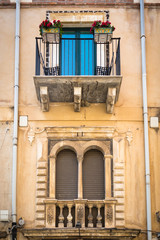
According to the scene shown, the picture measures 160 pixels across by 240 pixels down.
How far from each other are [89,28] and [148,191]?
5054 millimetres

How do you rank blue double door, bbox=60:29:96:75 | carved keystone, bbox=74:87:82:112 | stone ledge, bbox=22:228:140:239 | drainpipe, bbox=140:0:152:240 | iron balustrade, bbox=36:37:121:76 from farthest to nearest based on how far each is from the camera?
blue double door, bbox=60:29:96:75, iron balustrade, bbox=36:37:121:76, carved keystone, bbox=74:87:82:112, drainpipe, bbox=140:0:152:240, stone ledge, bbox=22:228:140:239

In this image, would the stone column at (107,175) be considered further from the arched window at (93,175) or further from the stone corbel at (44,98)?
the stone corbel at (44,98)

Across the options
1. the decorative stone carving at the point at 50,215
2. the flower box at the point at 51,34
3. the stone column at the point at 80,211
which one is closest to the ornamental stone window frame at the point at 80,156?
the stone column at the point at 80,211

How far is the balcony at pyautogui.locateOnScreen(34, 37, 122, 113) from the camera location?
14.2 m

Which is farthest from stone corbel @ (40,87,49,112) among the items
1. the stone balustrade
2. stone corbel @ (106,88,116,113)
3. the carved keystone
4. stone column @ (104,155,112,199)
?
the stone balustrade

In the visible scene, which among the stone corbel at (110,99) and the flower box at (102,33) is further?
the flower box at (102,33)

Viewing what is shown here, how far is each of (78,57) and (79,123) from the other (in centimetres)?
199

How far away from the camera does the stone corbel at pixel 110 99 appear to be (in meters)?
14.4

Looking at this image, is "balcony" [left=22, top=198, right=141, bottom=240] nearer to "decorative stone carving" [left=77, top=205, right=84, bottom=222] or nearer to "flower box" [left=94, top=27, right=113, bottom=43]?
"decorative stone carving" [left=77, top=205, right=84, bottom=222]

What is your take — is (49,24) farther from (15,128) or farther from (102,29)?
(15,128)

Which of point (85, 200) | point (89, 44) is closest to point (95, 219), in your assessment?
point (85, 200)

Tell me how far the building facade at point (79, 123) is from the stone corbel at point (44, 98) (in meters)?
0.03

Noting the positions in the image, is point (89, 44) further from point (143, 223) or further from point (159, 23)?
point (143, 223)

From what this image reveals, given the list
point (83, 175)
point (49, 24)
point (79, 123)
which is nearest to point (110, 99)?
point (79, 123)
